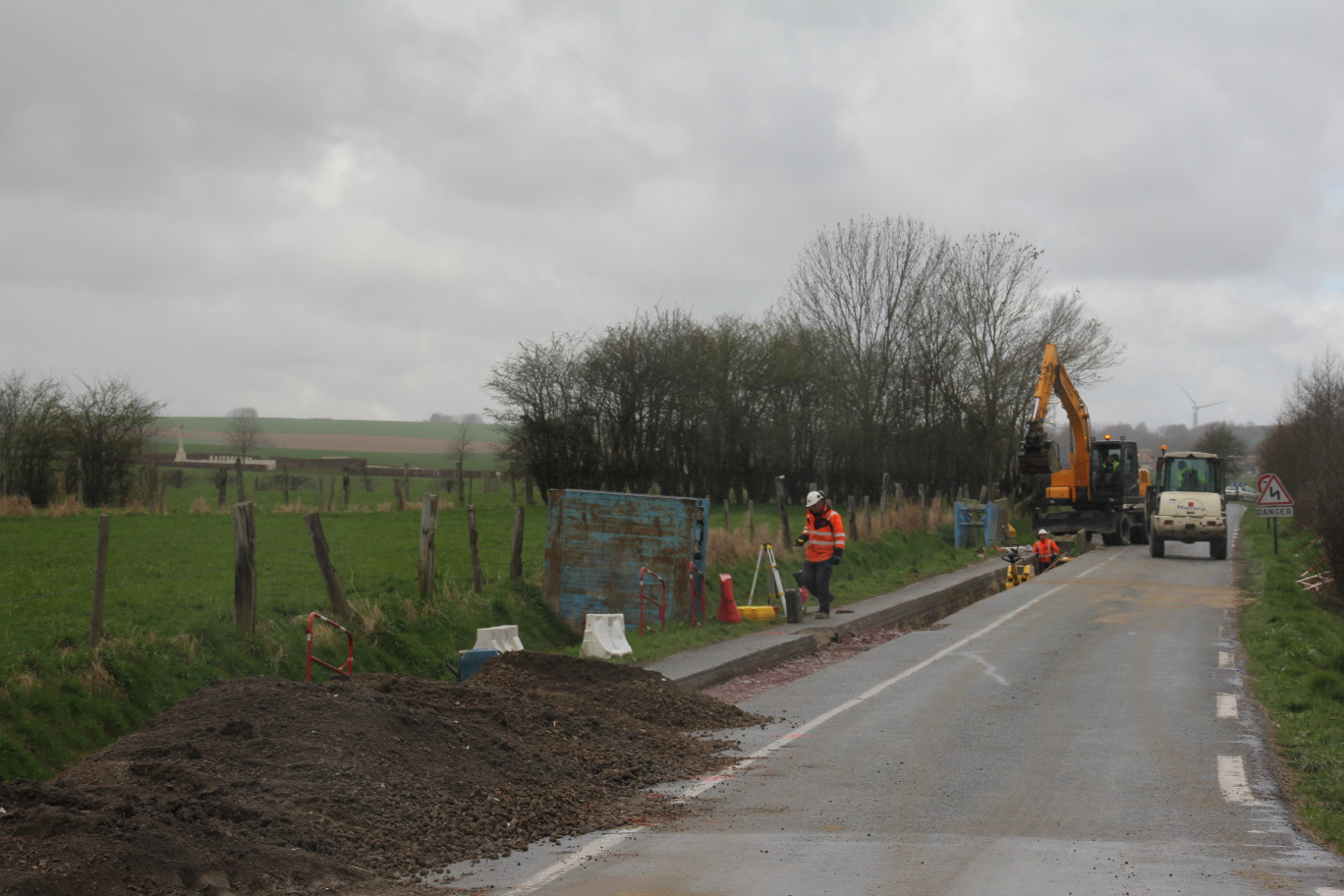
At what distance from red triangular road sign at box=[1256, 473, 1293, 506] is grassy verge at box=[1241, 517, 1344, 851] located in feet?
16.1

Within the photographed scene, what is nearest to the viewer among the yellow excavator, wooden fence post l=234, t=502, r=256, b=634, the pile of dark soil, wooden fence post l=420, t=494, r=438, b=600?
the pile of dark soil

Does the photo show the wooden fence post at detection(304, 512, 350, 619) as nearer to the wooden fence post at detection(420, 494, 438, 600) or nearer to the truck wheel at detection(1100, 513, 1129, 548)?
the wooden fence post at detection(420, 494, 438, 600)

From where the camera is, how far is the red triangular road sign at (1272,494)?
29.5 meters

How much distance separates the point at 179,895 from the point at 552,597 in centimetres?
1088

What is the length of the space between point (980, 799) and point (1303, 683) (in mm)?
6411

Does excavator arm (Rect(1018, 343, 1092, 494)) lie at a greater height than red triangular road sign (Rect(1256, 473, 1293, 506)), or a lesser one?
greater

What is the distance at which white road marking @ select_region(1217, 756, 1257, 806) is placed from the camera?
293 inches

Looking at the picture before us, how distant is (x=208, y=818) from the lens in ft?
19.1

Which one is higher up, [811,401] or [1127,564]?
[811,401]

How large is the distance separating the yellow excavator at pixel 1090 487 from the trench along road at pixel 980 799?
75.9ft

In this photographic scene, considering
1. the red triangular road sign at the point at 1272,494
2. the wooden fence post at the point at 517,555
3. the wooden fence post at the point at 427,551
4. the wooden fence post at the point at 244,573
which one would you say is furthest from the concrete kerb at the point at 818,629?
the red triangular road sign at the point at 1272,494

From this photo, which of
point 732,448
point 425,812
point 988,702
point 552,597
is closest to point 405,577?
point 552,597

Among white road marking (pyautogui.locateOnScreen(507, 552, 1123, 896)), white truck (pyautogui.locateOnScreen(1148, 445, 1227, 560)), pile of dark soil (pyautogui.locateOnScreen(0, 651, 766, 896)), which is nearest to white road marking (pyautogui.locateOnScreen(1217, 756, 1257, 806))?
white road marking (pyautogui.locateOnScreen(507, 552, 1123, 896))

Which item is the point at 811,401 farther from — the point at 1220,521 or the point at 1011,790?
the point at 1011,790
